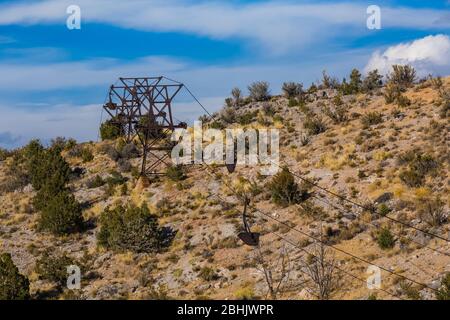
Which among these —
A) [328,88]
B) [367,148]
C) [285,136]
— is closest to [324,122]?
[285,136]

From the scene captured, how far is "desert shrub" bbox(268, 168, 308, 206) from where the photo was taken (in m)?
37.5

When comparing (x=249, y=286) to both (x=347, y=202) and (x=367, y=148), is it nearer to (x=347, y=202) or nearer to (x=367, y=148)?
A: (x=347, y=202)

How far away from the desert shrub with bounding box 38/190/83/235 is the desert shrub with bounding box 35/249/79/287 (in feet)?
17.4

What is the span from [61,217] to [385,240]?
68.1 ft

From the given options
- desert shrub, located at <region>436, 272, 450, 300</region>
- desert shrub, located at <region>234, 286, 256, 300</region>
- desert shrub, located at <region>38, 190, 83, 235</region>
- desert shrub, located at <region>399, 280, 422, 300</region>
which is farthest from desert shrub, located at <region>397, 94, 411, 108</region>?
desert shrub, located at <region>234, 286, 256, 300</region>

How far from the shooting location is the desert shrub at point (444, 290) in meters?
24.0

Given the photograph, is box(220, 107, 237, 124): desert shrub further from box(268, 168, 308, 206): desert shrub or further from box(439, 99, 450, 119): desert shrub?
box(268, 168, 308, 206): desert shrub

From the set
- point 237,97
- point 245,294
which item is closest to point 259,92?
point 237,97

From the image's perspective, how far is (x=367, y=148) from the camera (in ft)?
142

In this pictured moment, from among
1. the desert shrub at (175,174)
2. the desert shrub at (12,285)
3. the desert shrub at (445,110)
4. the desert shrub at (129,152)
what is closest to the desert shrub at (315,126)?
the desert shrub at (445,110)

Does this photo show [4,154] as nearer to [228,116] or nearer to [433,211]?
[228,116]

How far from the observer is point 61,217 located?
1570 inches

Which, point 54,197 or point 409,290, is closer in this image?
point 409,290

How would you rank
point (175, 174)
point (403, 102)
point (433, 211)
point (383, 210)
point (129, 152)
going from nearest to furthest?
point (433, 211)
point (383, 210)
point (175, 174)
point (403, 102)
point (129, 152)
